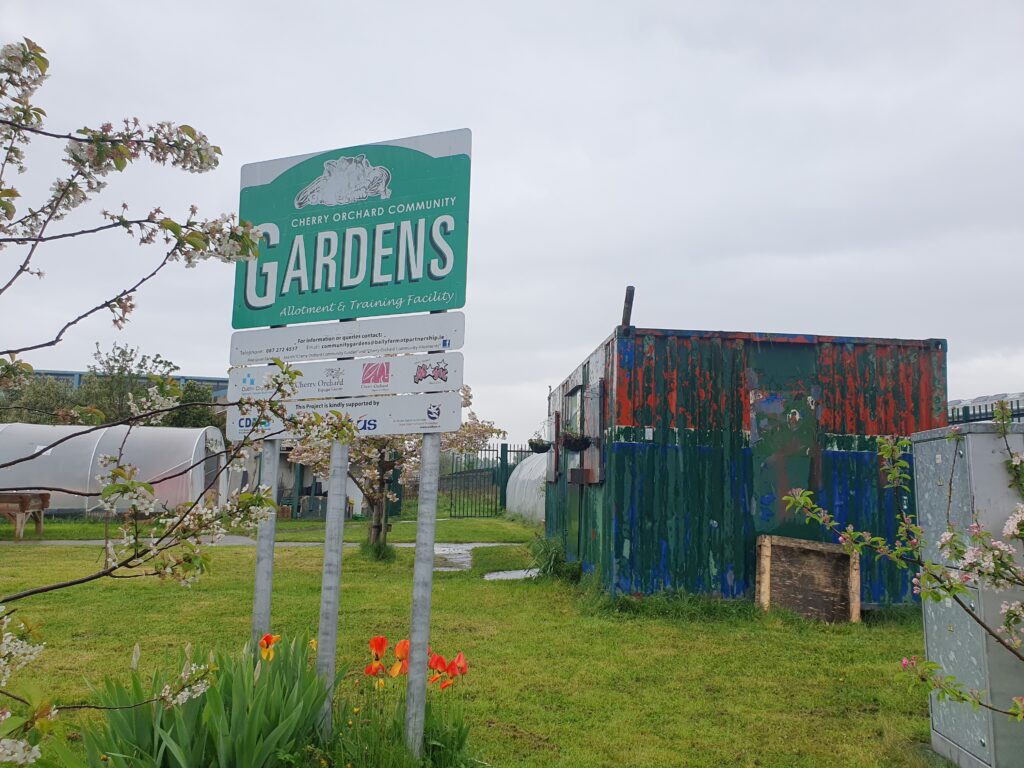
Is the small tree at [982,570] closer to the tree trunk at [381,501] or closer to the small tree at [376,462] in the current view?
the small tree at [376,462]

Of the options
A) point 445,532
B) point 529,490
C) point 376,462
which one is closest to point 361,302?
point 376,462

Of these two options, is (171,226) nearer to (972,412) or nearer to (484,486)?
(972,412)

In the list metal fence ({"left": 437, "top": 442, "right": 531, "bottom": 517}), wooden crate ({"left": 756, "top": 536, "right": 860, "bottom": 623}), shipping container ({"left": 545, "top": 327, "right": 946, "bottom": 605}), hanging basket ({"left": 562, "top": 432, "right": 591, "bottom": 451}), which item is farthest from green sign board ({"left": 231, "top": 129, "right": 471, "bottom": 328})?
metal fence ({"left": 437, "top": 442, "right": 531, "bottom": 517})

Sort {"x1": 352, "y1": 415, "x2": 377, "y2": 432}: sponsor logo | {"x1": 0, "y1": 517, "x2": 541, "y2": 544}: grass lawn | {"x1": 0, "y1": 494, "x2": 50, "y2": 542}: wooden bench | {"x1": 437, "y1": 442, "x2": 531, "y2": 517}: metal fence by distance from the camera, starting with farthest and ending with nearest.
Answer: {"x1": 437, "y1": 442, "x2": 531, "y2": 517}: metal fence
{"x1": 0, "y1": 517, "x2": 541, "y2": 544}: grass lawn
{"x1": 0, "y1": 494, "x2": 50, "y2": 542}: wooden bench
{"x1": 352, "y1": 415, "x2": 377, "y2": 432}: sponsor logo

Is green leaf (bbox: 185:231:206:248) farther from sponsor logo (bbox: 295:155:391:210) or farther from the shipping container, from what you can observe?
the shipping container

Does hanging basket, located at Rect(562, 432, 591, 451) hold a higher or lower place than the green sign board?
lower

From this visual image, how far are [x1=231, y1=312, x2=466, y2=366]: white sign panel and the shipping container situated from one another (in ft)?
15.6

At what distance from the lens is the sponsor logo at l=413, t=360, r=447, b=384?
400 centimetres

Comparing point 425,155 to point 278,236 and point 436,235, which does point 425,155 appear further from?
point 278,236

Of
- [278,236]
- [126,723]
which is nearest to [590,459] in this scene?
[278,236]

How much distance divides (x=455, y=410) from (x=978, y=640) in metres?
2.78

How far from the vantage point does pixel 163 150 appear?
2014 millimetres

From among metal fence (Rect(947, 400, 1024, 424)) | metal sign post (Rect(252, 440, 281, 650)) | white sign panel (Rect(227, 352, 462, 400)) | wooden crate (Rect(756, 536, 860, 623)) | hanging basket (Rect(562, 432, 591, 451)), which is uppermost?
metal fence (Rect(947, 400, 1024, 424))

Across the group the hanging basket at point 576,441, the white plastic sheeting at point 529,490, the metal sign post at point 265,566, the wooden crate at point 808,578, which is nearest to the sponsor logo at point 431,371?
Answer: the metal sign post at point 265,566
